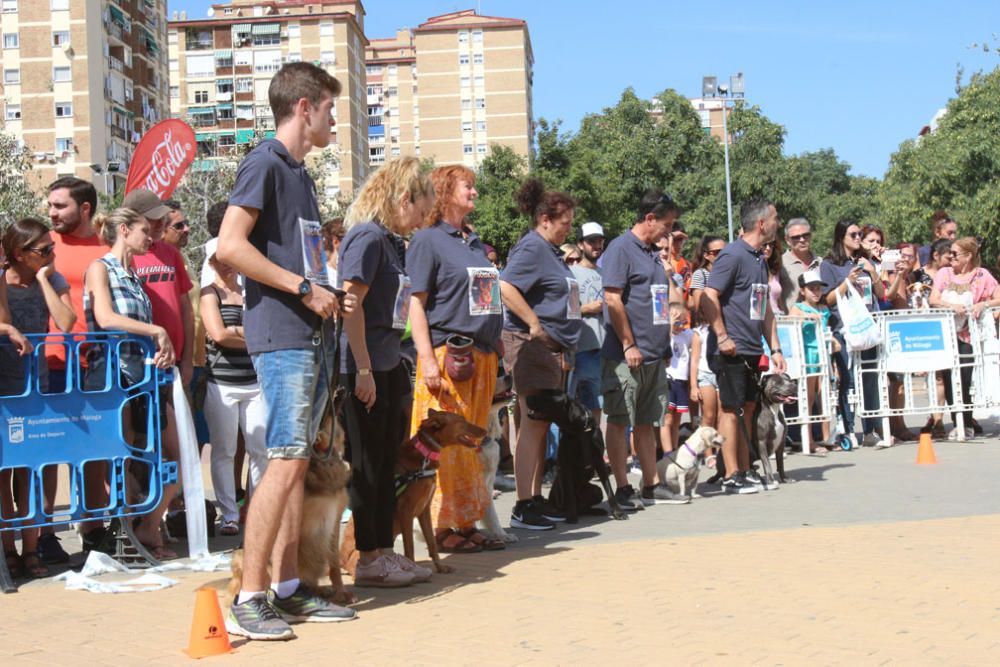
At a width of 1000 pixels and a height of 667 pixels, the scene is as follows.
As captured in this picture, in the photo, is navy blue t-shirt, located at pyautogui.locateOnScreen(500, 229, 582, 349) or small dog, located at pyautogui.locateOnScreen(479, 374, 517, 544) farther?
navy blue t-shirt, located at pyautogui.locateOnScreen(500, 229, 582, 349)

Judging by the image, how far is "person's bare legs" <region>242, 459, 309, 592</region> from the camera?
5.43 metres

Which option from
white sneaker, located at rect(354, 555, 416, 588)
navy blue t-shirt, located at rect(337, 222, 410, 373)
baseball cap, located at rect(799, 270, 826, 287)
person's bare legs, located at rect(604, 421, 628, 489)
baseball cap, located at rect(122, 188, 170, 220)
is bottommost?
white sneaker, located at rect(354, 555, 416, 588)

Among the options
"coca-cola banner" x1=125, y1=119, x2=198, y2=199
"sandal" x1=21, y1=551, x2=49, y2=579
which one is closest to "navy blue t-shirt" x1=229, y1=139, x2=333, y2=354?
"sandal" x1=21, y1=551, x2=49, y2=579

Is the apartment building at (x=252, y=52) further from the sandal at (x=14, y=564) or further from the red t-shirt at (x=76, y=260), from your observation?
the sandal at (x=14, y=564)

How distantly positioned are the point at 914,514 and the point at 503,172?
65041 millimetres

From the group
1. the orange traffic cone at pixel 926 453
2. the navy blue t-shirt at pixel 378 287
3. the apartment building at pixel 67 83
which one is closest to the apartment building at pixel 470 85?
the apartment building at pixel 67 83

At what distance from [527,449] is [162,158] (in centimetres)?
573

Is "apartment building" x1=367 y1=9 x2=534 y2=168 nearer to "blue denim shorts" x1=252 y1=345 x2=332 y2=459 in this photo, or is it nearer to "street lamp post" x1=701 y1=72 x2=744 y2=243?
"street lamp post" x1=701 y1=72 x2=744 y2=243

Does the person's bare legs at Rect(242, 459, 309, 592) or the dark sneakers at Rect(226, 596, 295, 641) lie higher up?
the person's bare legs at Rect(242, 459, 309, 592)

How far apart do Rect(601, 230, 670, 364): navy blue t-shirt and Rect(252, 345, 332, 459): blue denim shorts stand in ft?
14.8

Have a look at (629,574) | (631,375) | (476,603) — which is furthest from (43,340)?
(631,375)

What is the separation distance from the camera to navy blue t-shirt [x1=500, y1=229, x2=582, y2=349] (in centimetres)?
890

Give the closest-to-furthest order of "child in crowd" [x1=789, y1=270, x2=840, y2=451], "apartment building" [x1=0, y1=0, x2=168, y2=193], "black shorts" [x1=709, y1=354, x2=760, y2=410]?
"black shorts" [x1=709, y1=354, x2=760, y2=410]
"child in crowd" [x1=789, y1=270, x2=840, y2=451]
"apartment building" [x1=0, y1=0, x2=168, y2=193]

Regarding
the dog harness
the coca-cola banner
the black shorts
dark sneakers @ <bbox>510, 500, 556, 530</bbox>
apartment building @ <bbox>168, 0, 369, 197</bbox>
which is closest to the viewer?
the dog harness
